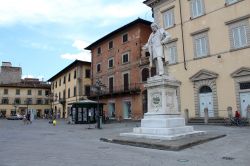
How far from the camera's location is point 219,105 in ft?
70.4

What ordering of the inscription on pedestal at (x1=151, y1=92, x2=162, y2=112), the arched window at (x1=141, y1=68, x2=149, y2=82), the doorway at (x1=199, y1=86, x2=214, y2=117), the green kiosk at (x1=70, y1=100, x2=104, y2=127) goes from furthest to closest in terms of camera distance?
the arched window at (x1=141, y1=68, x2=149, y2=82) < the green kiosk at (x1=70, y1=100, x2=104, y2=127) < the doorway at (x1=199, y1=86, x2=214, y2=117) < the inscription on pedestal at (x1=151, y1=92, x2=162, y2=112)

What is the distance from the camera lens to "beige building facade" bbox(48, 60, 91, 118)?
147 ft

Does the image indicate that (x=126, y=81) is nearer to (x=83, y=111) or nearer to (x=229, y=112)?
(x=83, y=111)

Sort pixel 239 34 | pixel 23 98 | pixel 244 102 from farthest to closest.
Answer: pixel 23 98 < pixel 239 34 < pixel 244 102

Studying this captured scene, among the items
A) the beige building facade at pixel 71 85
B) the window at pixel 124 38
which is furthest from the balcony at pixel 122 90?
the beige building facade at pixel 71 85

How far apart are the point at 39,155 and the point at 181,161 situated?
14.2 feet

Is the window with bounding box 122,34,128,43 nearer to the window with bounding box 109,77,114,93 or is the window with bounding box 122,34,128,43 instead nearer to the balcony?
the window with bounding box 109,77,114,93

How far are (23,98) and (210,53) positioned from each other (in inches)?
2334

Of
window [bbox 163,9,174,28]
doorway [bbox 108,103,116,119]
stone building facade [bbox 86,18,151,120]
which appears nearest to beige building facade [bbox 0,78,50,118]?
stone building facade [bbox 86,18,151,120]

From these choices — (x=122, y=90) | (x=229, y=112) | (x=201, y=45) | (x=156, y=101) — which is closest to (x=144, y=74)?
(x=122, y=90)

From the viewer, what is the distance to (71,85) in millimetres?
48219

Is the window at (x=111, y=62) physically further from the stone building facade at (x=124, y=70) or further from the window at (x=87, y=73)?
the window at (x=87, y=73)

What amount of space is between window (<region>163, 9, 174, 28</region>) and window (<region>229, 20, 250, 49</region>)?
6771 millimetres

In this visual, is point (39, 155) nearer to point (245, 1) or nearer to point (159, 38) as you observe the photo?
point (159, 38)
